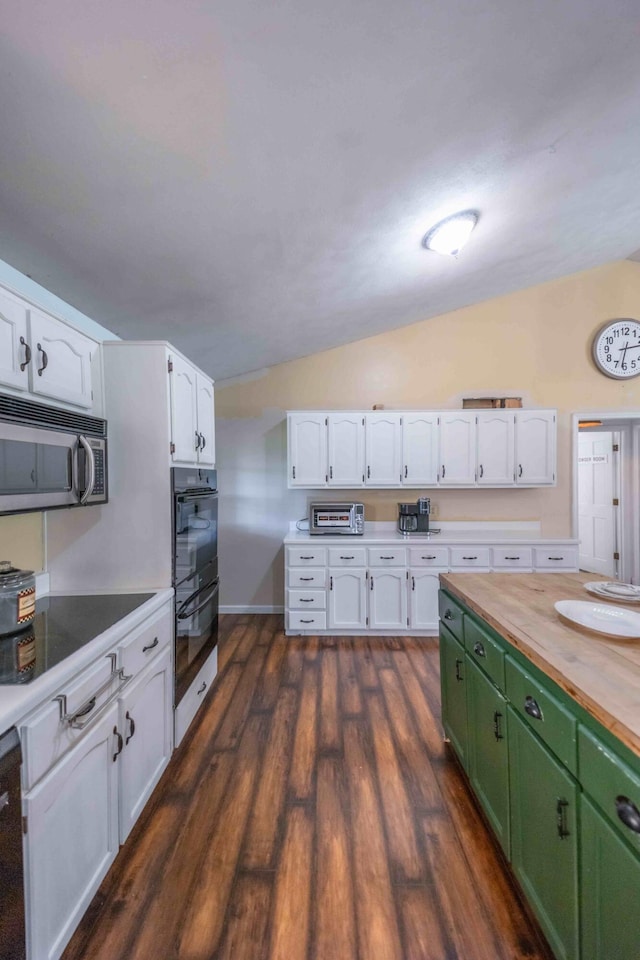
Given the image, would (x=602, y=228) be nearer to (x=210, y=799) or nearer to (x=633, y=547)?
(x=633, y=547)

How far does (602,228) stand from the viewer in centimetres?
292

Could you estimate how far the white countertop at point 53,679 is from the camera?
91 cm

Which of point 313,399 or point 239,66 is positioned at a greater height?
point 239,66

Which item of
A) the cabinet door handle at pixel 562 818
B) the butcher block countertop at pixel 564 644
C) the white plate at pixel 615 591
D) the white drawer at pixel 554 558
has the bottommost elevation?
the cabinet door handle at pixel 562 818

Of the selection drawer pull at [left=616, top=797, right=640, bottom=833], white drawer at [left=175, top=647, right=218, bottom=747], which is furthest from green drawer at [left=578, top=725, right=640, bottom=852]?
white drawer at [left=175, top=647, right=218, bottom=747]

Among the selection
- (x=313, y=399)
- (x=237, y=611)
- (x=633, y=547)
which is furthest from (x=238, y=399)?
(x=633, y=547)

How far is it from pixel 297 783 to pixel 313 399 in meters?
3.11

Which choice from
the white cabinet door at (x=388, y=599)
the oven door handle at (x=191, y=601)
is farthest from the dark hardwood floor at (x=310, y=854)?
the white cabinet door at (x=388, y=599)

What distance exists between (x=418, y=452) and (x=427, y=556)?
0.95 metres

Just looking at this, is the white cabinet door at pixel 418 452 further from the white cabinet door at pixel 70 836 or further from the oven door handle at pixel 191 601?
the white cabinet door at pixel 70 836

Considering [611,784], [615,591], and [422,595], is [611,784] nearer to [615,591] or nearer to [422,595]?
[615,591]

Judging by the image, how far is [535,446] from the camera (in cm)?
357

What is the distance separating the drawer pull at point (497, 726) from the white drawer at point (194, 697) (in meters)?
1.49

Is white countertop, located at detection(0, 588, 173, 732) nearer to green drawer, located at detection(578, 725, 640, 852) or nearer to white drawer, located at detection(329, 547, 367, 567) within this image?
green drawer, located at detection(578, 725, 640, 852)
